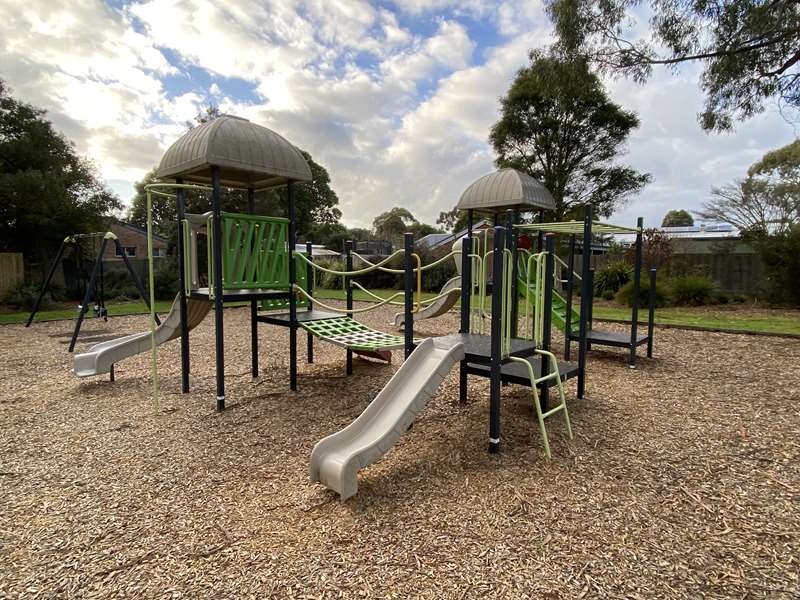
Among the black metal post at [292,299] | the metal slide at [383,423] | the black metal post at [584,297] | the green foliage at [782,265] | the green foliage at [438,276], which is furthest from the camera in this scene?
the green foliage at [438,276]

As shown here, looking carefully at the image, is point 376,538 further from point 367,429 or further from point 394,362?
point 394,362

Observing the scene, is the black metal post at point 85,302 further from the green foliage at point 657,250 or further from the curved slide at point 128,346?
the green foliage at point 657,250

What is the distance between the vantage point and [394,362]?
6.89 meters

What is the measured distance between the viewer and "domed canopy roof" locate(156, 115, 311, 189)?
4500 mm

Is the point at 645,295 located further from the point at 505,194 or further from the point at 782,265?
the point at 505,194

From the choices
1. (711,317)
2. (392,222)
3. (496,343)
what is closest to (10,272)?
(496,343)

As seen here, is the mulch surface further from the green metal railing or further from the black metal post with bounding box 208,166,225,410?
the green metal railing

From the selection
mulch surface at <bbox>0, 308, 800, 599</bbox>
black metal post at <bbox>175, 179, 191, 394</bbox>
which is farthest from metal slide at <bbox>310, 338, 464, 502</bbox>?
black metal post at <bbox>175, 179, 191, 394</bbox>

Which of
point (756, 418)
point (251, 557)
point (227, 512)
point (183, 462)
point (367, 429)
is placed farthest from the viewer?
point (756, 418)

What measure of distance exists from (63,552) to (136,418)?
7.30ft

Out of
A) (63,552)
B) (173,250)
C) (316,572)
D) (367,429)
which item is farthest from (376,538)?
(173,250)

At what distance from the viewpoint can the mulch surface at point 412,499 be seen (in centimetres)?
213

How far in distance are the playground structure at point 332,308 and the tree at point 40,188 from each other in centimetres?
1284

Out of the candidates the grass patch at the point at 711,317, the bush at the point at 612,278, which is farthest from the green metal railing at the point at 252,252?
the bush at the point at 612,278
